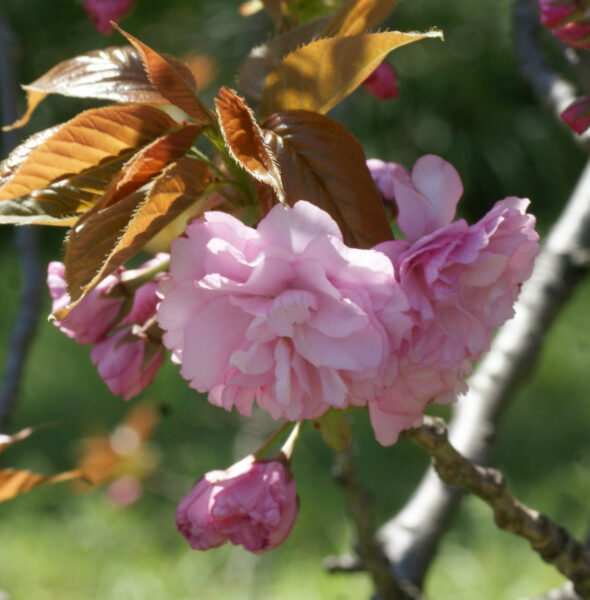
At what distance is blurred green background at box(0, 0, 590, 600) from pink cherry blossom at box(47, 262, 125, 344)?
0.74 meters

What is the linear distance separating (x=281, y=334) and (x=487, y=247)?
0.42ft

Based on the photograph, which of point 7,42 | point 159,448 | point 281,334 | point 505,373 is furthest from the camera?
point 159,448

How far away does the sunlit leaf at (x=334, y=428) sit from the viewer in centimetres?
53

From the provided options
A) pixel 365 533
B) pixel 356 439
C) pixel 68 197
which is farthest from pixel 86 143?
pixel 356 439

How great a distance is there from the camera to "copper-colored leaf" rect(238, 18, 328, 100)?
600mm

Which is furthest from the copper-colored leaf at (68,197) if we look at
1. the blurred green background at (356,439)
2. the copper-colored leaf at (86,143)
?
the blurred green background at (356,439)

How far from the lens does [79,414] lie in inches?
111

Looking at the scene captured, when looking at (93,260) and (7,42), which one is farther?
(7,42)

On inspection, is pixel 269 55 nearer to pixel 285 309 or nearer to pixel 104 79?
pixel 104 79

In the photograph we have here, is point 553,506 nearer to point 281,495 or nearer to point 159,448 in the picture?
point 159,448

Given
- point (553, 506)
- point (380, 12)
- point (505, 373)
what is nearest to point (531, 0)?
point (505, 373)

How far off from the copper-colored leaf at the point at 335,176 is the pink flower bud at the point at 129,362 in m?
0.17

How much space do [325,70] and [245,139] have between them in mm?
80

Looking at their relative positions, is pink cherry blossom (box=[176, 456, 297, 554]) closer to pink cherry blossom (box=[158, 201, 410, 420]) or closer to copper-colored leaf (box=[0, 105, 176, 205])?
pink cherry blossom (box=[158, 201, 410, 420])
